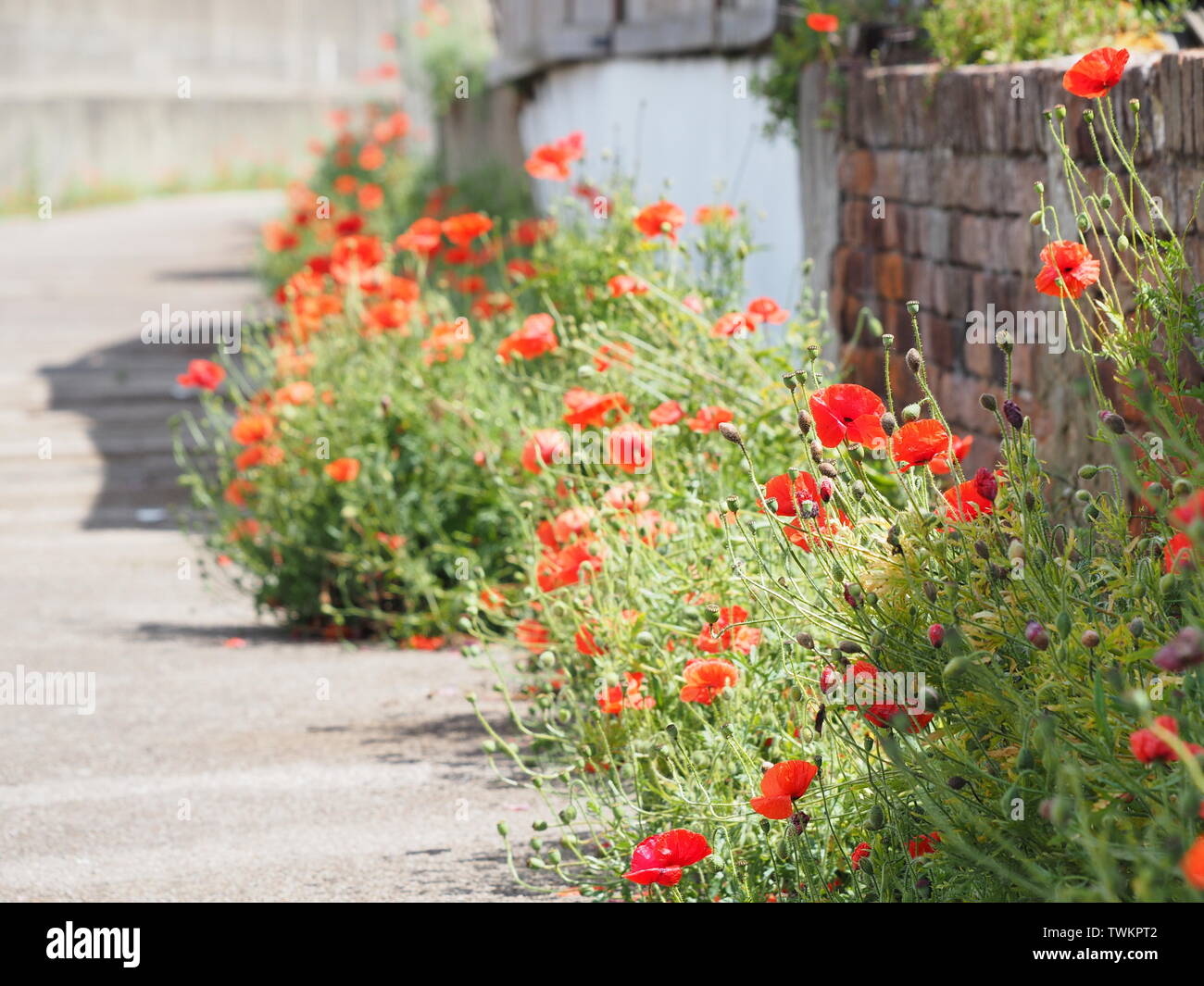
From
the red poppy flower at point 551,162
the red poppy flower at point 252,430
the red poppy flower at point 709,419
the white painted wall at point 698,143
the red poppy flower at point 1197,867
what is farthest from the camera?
the white painted wall at point 698,143

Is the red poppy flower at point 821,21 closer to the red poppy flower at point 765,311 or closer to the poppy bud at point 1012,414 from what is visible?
the red poppy flower at point 765,311

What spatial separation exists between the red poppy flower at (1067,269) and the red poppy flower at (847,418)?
336 millimetres

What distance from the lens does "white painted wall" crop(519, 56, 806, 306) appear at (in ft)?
18.0

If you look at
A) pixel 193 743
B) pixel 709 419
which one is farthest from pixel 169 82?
pixel 709 419

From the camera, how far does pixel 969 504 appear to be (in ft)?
7.29

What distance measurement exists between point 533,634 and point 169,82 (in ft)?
68.7

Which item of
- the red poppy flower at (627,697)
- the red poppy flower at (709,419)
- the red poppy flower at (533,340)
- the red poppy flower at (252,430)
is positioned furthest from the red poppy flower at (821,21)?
the red poppy flower at (627,697)

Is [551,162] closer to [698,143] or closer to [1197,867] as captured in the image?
[698,143]

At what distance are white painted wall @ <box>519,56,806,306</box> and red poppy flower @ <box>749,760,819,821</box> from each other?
2456 mm

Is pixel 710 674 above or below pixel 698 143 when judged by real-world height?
below

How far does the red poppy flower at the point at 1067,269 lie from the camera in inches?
88.5
